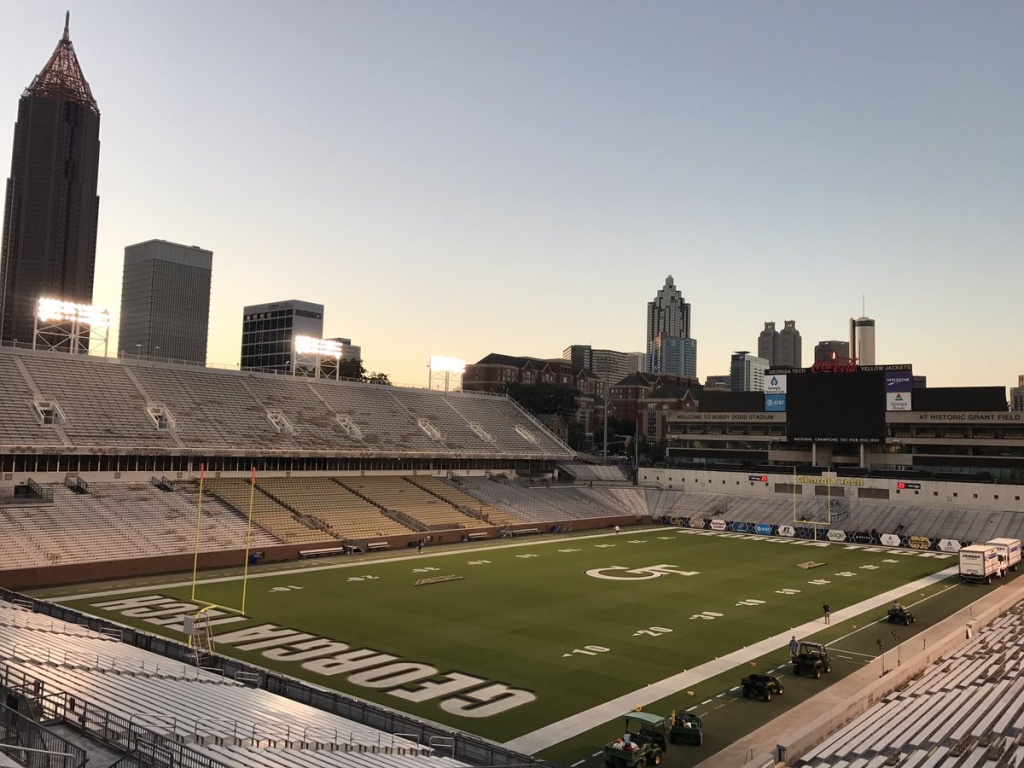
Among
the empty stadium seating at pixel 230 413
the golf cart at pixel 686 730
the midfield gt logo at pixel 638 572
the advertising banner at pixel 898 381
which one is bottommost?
the midfield gt logo at pixel 638 572

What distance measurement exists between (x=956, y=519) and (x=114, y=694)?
72598mm

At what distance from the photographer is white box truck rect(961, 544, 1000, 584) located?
50.5 m

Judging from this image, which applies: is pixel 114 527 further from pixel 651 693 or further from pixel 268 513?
pixel 651 693

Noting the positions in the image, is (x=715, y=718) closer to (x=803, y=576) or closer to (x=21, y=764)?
(x=21, y=764)

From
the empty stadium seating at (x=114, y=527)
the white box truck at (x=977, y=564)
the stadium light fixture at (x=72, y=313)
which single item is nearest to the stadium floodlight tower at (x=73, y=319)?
the stadium light fixture at (x=72, y=313)

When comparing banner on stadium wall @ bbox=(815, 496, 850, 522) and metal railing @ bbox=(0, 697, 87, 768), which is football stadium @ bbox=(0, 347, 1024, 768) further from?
banner on stadium wall @ bbox=(815, 496, 850, 522)

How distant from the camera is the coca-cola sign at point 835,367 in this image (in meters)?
78.2

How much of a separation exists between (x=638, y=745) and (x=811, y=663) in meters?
11.6

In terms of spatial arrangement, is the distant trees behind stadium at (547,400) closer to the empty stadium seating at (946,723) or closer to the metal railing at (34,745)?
the empty stadium seating at (946,723)

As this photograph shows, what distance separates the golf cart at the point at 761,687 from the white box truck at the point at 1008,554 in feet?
113

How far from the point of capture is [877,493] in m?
78.8

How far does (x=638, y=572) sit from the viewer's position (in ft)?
178

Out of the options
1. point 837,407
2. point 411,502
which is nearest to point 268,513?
point 411,502

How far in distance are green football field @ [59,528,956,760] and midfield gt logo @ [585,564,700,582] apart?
0.16 meters
